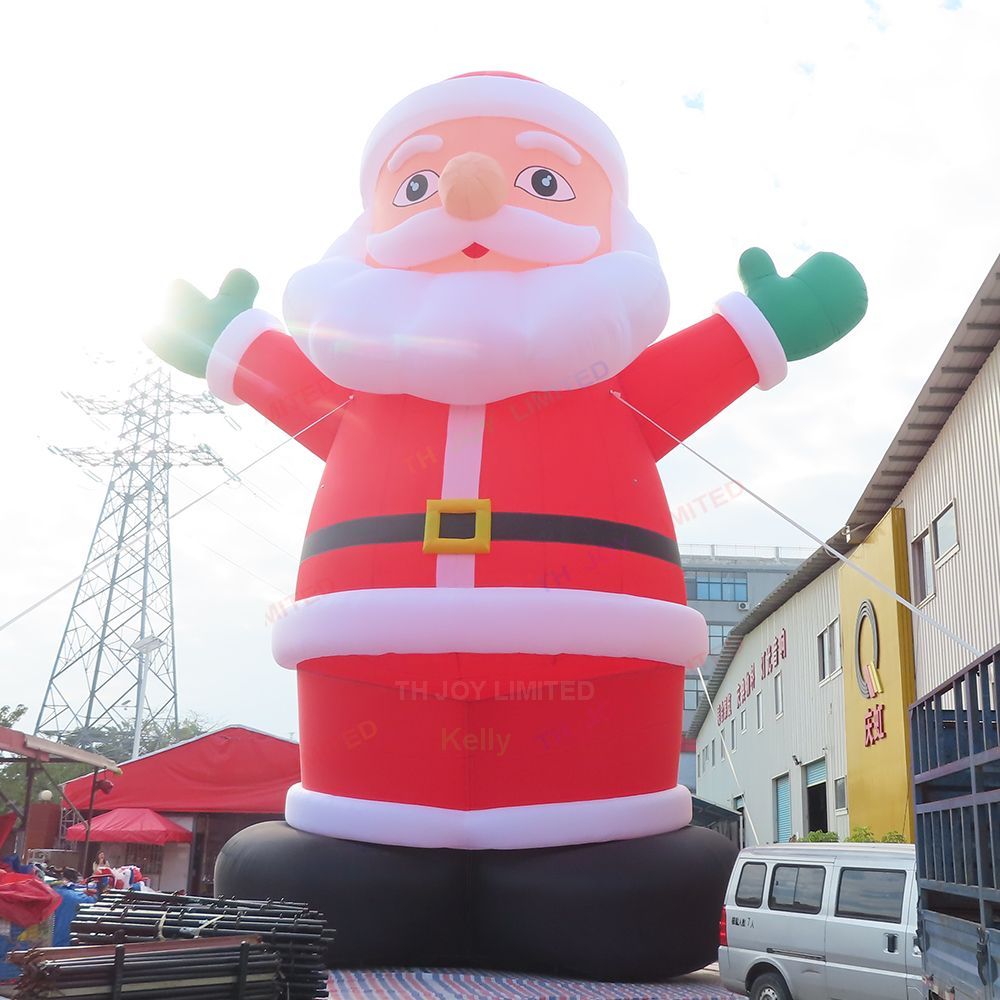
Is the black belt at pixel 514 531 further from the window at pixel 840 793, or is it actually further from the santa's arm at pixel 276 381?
the window at pixel 840 793

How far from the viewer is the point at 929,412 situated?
1194cm

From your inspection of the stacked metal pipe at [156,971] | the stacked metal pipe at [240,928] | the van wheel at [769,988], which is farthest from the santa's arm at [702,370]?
the stacked metal pipe at [156,971]

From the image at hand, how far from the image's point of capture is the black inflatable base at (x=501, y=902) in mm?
7523

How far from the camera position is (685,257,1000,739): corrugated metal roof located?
10.2 metres

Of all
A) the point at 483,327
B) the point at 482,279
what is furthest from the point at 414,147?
the point at 483,327

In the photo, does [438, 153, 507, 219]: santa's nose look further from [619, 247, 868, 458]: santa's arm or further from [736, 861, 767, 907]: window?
[736, 861, 767, 907]: window

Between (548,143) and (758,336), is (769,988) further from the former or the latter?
(548,143)

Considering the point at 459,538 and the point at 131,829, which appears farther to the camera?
the point at 131,829

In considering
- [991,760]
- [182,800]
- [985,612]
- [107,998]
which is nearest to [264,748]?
[182,800]

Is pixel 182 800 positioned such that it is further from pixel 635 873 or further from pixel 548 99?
pixel 548 99

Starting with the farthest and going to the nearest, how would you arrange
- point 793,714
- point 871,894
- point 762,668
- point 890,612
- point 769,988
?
point 762,668
point 793,714
point 890,612
point 769,988
point 871,894

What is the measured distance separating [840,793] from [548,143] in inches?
445

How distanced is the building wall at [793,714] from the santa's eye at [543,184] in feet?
27.3

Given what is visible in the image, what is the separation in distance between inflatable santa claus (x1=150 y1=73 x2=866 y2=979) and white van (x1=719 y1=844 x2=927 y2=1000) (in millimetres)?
364
